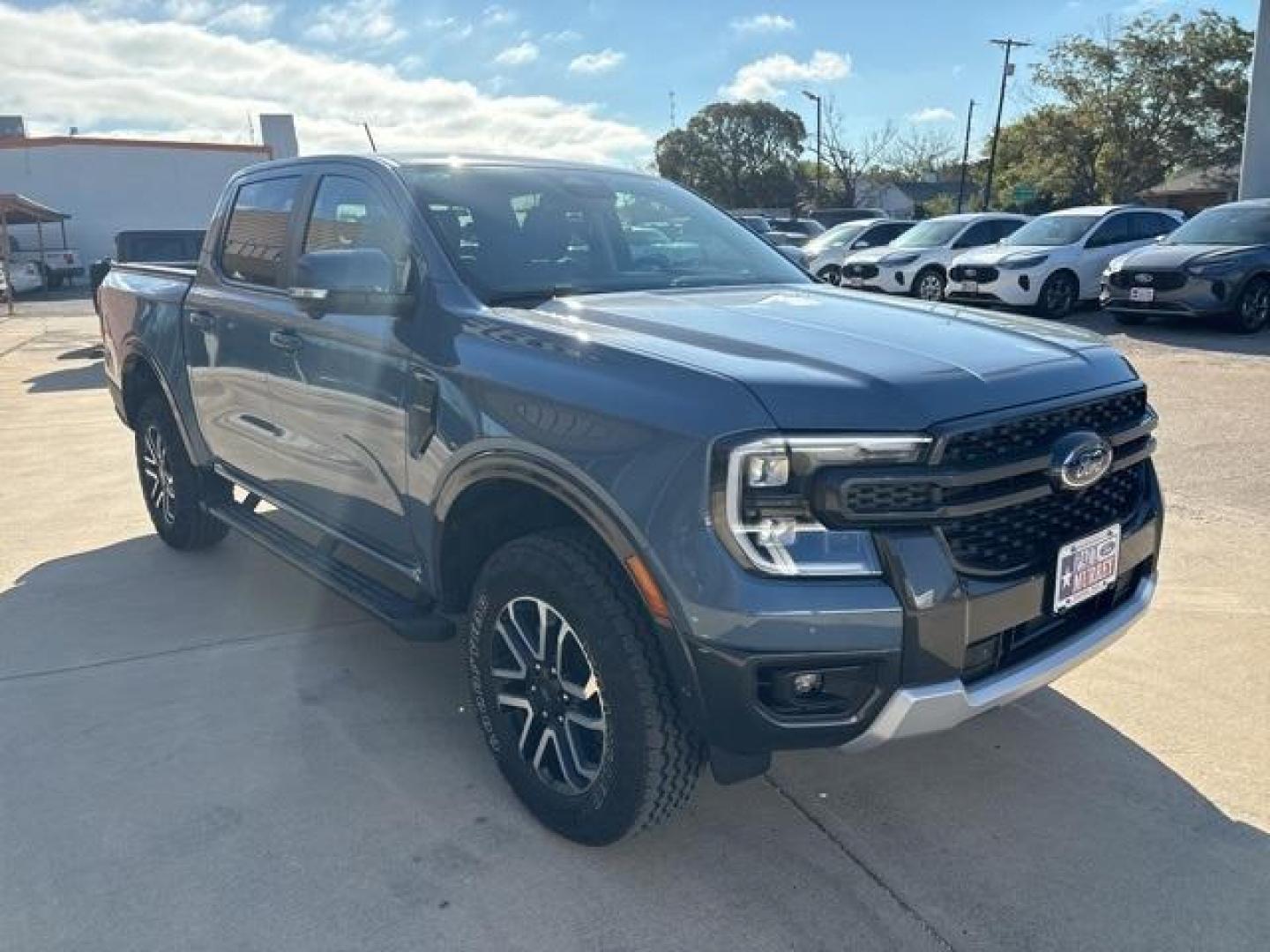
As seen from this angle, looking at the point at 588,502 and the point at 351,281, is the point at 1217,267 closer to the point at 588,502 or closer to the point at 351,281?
the point at 351,281

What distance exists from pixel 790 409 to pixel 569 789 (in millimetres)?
1232

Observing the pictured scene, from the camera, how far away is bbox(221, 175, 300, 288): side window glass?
4055mm

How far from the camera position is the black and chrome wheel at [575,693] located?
8.02 ft

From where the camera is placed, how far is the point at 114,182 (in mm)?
37656

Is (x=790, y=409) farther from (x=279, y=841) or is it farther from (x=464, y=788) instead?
(x=279, y=841)

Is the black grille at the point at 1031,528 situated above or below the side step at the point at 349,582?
above

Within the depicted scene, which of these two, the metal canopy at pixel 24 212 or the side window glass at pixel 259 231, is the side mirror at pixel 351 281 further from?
the metal canopy at pixel 24 212

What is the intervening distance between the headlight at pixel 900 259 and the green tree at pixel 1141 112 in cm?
3360

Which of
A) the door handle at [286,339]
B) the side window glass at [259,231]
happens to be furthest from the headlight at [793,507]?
the side window glass at [259,231]

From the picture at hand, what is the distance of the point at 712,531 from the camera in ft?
7.26

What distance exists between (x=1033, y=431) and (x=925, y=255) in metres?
14.9

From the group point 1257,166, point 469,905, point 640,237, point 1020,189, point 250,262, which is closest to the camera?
point 469,905

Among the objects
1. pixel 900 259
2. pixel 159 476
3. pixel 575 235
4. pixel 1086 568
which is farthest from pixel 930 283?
pixel 1086 568

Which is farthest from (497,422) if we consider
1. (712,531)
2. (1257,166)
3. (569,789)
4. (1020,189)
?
(1020,189)
